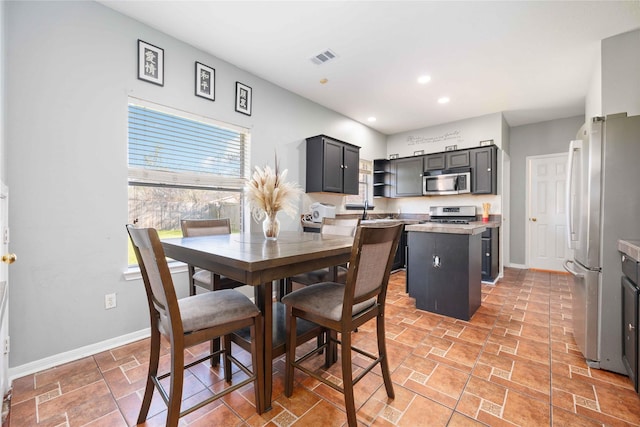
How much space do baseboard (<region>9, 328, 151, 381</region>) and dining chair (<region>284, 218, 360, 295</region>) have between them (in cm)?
141

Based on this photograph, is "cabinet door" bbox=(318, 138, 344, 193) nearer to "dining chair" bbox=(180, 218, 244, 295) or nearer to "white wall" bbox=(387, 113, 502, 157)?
"dining chair" bbox=(180, 218, 244, 295)

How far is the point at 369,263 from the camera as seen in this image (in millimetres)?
1403

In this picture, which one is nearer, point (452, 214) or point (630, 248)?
point (630, 248)

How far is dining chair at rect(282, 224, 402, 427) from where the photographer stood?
4.33ft

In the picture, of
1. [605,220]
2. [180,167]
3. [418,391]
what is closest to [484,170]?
[605,220]

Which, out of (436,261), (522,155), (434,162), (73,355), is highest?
(522,155)

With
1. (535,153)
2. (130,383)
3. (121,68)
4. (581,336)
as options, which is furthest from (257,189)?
(535,153)

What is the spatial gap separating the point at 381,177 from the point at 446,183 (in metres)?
1.33

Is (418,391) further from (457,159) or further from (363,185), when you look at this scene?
(363,185)

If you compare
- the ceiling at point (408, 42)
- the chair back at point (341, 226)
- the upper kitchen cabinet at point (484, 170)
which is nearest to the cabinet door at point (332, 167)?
the ceiling at point (408, 42)

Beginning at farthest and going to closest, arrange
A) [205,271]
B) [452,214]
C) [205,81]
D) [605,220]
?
[452,214] < [205,81] < [205,271] < [605,220]

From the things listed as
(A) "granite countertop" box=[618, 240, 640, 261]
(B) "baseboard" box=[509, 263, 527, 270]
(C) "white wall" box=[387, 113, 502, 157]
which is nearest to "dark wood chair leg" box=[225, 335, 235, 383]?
(A) "granite countertop" box=[618, 240, 640, 261]

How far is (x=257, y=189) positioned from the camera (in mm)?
1979

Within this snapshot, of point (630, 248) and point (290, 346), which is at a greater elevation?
point (630, 248)
